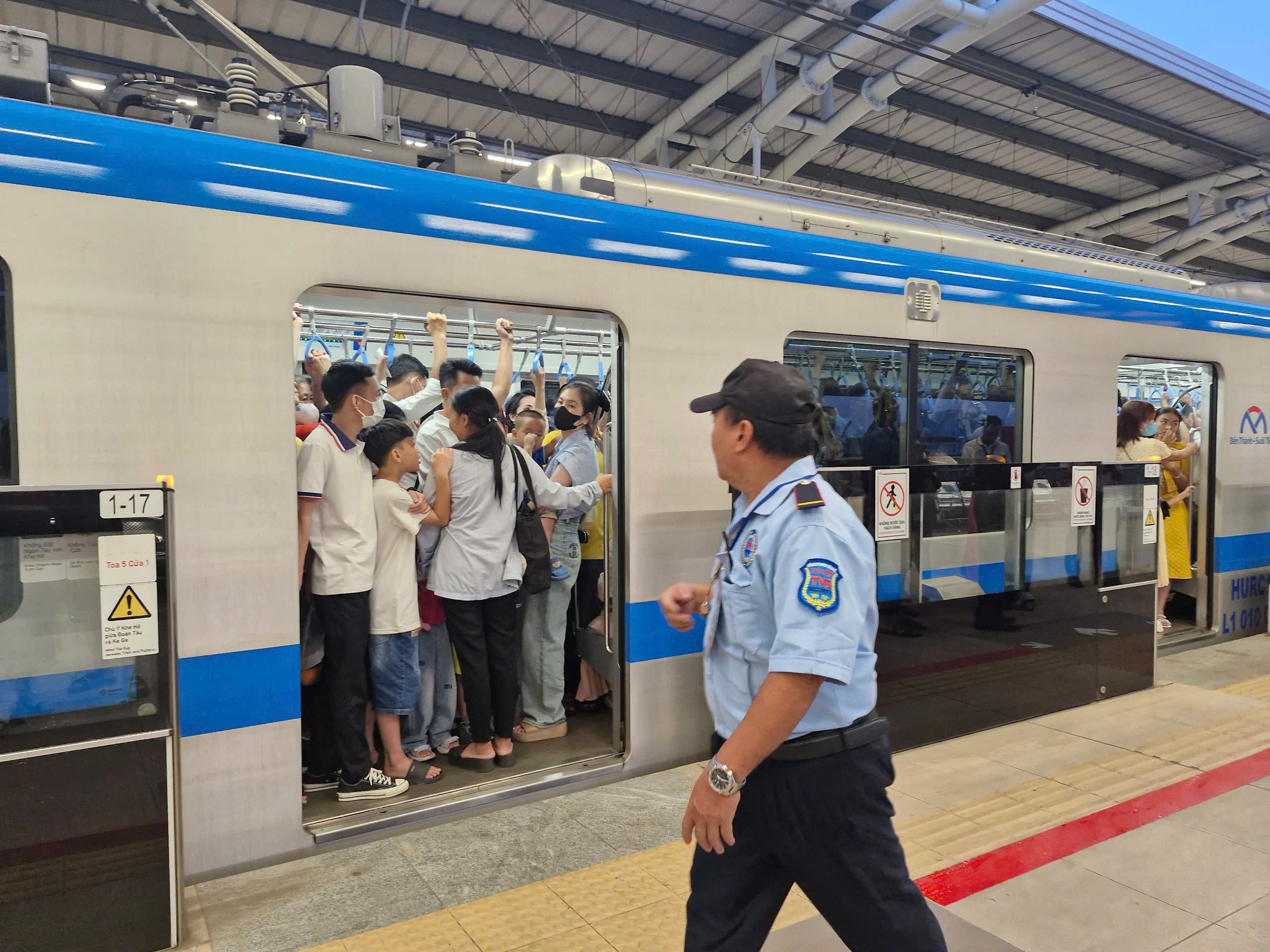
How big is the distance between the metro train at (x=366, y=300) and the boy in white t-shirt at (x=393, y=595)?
35 cm

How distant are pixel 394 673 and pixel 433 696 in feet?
1.50

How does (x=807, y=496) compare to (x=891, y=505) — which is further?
(x=891, y=505)

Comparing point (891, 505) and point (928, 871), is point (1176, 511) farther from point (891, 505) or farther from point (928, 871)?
point (928, 871)

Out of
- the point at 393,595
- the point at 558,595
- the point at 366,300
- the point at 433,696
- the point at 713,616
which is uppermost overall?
the point at 366,300

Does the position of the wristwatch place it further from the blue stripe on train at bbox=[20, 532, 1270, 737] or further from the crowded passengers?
the crowded passengers

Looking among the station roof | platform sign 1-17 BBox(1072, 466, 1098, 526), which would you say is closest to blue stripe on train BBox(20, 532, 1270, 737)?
platform sign 1-17 BBox(1072, 466, 1098, 526)

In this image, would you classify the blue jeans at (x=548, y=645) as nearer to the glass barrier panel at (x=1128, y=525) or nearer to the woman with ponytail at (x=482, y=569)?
the woman with ponytail at (x=482, y=569)

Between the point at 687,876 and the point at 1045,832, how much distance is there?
1.28m

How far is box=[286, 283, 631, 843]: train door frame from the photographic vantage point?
2.82 meters

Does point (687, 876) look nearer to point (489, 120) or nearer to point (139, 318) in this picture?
point (139, 318)

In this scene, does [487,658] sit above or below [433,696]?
above

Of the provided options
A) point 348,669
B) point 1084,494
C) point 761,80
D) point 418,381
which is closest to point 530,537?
point 348,669

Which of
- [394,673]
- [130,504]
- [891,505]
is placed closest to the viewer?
[130,504]

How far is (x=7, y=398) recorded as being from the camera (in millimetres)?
2207
